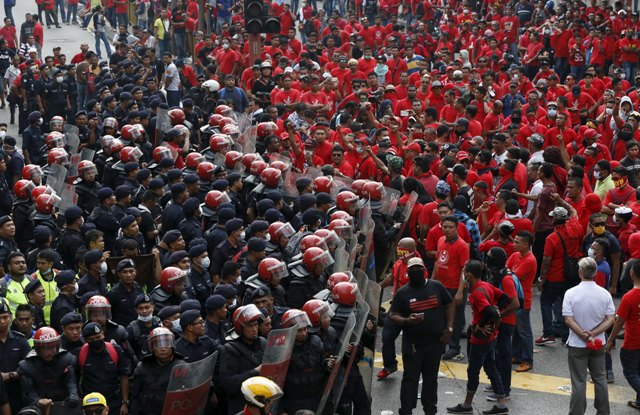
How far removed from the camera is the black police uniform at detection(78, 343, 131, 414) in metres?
9.30

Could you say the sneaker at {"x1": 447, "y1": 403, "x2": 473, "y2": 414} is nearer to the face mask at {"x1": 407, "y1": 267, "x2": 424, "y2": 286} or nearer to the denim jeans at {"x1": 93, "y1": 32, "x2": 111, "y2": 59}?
the face mask at {"x1": 407, "y1": 267, "x2": 424, "y2": 286}

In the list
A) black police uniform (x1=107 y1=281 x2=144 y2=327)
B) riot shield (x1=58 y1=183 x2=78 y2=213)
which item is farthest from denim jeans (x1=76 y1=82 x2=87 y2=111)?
black police uniform (x1=107 y1=281 x2=144 y2=327)

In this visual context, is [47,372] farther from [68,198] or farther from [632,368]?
[68,198]

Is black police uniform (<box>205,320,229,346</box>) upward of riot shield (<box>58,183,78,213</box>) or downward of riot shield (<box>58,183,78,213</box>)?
upward

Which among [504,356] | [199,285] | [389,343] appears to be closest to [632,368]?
[504,356]

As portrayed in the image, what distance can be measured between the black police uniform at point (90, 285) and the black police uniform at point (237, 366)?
2.25 m

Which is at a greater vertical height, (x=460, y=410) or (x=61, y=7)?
(x=61, y=7)

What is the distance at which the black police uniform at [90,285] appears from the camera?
11102 mm

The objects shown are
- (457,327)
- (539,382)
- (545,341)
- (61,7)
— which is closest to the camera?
(539,382)

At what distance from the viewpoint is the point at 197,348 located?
369 inches

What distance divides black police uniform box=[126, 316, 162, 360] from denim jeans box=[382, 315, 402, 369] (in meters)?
2.71

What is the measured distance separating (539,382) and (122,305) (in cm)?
433

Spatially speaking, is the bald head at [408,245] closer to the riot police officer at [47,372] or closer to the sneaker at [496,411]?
the sneaker at [496,411]

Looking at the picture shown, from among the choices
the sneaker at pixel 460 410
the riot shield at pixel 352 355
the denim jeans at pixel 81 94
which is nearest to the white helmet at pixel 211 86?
the denim jeans at pixel 81 94
